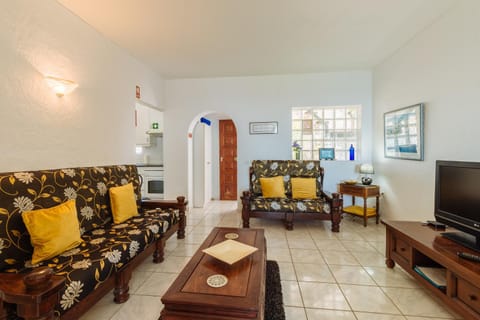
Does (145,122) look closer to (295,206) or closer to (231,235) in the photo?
(295,206)

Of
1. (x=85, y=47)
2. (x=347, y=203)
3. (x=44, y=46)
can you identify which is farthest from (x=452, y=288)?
(x=85, y=47)

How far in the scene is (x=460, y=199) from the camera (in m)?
1.79

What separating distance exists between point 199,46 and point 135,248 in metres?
2.55

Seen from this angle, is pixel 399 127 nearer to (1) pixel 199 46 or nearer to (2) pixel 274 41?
(2) pixel 274 41

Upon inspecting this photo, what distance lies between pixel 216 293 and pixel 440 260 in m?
1.56

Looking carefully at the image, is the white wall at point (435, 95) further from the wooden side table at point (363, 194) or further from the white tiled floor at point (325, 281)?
the white tiled floor at point (325, 281)

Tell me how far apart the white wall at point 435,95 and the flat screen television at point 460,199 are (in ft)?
1.45

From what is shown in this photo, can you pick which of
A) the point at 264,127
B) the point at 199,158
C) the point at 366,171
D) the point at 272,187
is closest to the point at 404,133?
the point at 366,171

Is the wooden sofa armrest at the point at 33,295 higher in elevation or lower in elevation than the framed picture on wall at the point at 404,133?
lower

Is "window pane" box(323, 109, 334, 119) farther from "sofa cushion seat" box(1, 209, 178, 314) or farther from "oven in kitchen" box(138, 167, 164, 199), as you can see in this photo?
"oven in kitchen" box(138, 167, 164, 199)

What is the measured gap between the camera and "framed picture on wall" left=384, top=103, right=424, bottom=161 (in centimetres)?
275

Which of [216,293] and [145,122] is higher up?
[145,122]

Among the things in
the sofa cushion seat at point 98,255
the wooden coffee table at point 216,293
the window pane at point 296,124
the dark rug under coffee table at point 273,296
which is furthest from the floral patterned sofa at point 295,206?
the wooden coffee table at point 216,293

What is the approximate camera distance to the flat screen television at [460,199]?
1.66 m
